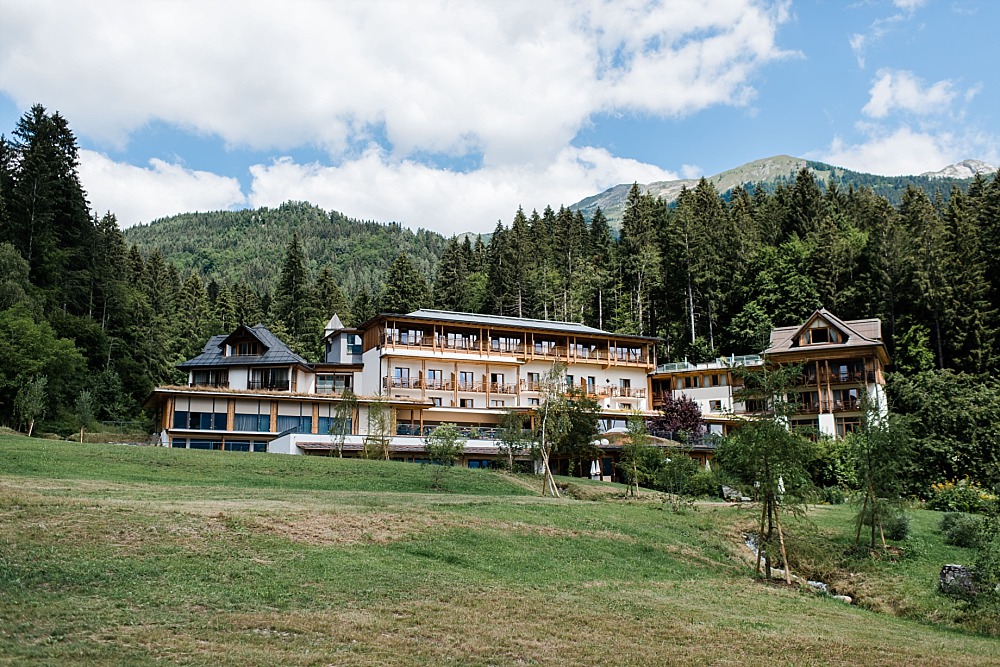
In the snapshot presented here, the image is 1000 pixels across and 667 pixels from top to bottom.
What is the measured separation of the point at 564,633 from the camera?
44.8ft

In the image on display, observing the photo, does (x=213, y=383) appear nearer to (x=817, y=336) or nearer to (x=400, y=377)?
(x=400, y=377)

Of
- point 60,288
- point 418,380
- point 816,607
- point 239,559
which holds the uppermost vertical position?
point 60,288

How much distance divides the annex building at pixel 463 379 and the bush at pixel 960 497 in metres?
12.2

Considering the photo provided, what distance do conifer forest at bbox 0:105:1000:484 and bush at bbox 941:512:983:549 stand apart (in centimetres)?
1058

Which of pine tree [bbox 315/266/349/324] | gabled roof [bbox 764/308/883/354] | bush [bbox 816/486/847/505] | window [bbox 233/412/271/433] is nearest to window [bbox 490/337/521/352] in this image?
gabled roof [bbox 764/308/883/354]

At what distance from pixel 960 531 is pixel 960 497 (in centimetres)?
1145

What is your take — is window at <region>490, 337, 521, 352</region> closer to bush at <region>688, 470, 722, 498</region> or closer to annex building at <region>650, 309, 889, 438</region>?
annex building at <region>650, 309, 889, 438</region>

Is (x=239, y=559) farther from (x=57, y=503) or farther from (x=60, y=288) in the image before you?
(x=60, y=288)

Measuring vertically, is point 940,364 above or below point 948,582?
above

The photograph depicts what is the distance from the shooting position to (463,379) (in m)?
60.0

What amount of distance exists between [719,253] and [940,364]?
22.8 metres

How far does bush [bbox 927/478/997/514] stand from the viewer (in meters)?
37.2

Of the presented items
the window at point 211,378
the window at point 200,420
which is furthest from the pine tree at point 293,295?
the window at point 200,420

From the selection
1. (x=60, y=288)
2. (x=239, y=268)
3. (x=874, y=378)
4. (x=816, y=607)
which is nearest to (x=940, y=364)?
(x=874, y=378)
